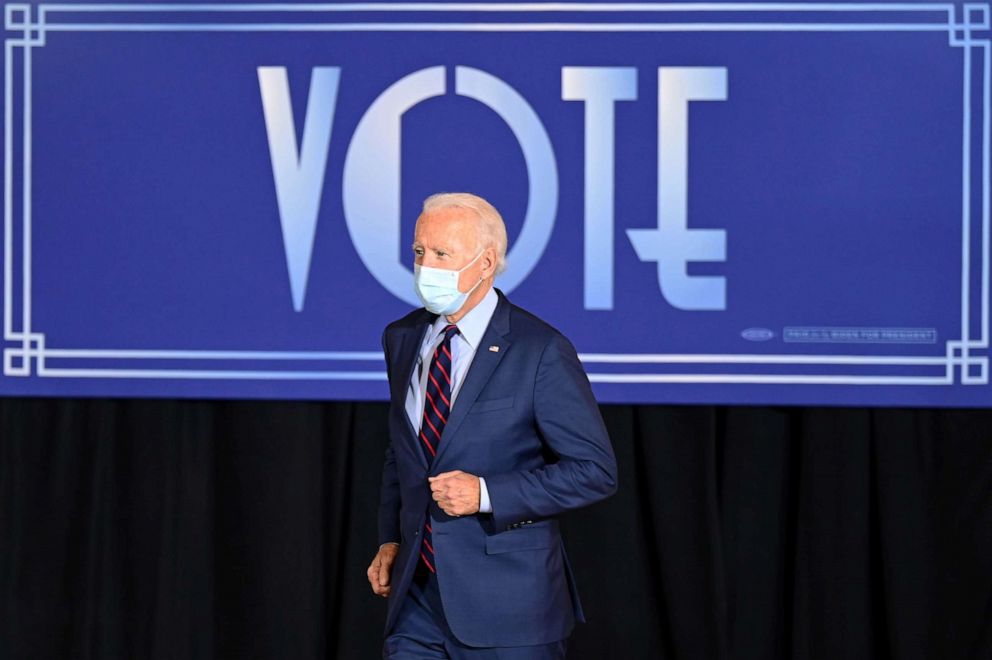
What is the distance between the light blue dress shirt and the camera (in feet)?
7.14

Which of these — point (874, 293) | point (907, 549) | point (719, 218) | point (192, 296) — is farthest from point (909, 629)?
point (192, 296)

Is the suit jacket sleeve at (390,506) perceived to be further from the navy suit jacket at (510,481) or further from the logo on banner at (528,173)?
the logo on banner at (528,173)

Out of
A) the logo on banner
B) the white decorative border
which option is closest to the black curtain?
the white decorative border

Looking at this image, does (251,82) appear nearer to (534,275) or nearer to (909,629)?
(534,275)

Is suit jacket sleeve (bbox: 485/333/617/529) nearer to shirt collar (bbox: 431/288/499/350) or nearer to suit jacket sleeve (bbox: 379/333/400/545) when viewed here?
shirt collar (bbox: 431/288/499/350)

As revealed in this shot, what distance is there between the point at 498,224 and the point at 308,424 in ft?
4.54

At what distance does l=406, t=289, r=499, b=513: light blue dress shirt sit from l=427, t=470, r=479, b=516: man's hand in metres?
0.17

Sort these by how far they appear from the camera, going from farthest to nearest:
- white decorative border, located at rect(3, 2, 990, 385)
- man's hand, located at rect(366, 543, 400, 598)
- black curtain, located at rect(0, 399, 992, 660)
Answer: black curtain, located at rect(0, 399, 992, 660) < white decorative border, located at rect(3, 2, 990, 385) < man's hand, located at rect(366, 543, 400, 598)

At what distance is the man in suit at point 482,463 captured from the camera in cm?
208

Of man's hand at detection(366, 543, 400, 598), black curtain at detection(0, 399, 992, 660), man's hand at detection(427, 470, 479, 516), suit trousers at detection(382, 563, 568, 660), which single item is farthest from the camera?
black curtain at detection(0, 399, 992, 660)

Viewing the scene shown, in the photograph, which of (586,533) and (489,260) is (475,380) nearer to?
(489,260)

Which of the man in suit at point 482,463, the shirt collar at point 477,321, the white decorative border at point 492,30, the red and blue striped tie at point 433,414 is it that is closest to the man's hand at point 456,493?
the man in suit at point 482,463

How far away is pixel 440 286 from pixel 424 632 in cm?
62

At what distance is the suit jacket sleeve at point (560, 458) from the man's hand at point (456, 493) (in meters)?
0.04
